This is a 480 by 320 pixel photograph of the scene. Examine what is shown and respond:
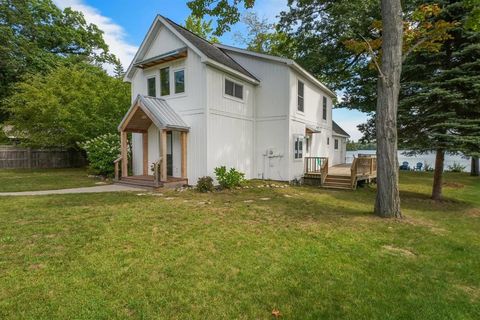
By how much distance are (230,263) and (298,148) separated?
33.8 feet

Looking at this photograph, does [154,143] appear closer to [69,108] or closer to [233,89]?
[233,89]

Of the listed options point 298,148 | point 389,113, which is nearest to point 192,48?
point 298,148

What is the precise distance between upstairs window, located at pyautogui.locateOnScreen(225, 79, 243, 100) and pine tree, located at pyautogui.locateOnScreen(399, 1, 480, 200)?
681 cm

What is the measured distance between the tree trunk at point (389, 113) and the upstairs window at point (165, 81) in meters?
8.86

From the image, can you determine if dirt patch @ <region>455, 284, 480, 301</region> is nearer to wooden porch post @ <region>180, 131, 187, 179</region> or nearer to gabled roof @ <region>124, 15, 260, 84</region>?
wooden porch post @ <region>180, 131, 187, 179</region>

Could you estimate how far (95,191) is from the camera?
393 inches

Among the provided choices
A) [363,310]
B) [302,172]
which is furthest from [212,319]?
[302,172]

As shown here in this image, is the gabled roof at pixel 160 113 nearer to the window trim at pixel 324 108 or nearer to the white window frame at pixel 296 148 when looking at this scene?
the white window frame at pixel 296 148

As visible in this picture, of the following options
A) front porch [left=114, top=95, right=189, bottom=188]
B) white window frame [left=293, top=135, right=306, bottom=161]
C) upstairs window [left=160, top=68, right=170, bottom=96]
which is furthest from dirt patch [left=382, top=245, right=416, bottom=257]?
upstairs window [left=160, top=68, right=170, bottom=96]

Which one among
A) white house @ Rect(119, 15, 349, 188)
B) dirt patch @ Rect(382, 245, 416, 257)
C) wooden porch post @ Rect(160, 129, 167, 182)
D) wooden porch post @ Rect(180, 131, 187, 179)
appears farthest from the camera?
wooden porch post @ Rect(180, 131, 187, 179)

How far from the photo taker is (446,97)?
9203 millimetres

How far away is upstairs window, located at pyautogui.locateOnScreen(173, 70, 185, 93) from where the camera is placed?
11711mm

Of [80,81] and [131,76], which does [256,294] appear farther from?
[80,81]

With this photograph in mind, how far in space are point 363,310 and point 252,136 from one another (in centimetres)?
1105
